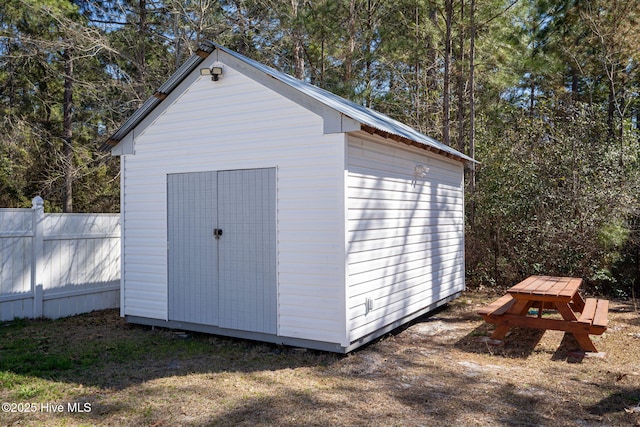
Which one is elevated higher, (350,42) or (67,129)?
(350,42)

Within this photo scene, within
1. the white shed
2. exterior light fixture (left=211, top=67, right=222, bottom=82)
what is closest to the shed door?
the white shed

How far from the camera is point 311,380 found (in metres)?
4.46

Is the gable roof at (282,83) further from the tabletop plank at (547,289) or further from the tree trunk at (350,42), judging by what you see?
the tree trunk at (350,42)

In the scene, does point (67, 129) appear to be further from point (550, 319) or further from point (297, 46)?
point (550, 319)

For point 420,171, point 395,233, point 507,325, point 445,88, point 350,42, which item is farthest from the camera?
point 350,42

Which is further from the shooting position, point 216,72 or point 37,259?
point 37,259

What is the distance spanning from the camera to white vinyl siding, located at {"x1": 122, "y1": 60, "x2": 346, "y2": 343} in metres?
5.06

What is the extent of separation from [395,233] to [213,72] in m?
2.95

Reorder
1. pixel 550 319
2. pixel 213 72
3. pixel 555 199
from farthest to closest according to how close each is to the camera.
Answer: pixel 555 199, pixel 213 72, pixel 550 319

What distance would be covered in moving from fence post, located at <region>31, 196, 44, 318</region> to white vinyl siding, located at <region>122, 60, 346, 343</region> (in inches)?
51.9

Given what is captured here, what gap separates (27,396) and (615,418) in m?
4.68

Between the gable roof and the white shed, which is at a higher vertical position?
the gable roof

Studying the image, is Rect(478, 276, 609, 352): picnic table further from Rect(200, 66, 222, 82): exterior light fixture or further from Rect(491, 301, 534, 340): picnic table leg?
Rect(200, 66, 222, 82): exterior light fixture

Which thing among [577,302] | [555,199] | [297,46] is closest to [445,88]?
[555,199]
